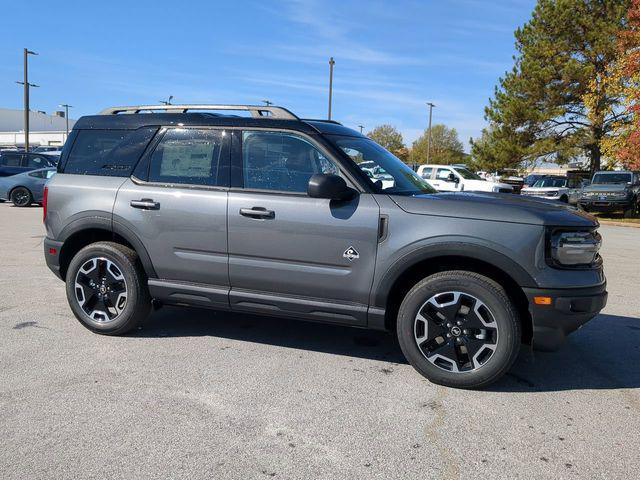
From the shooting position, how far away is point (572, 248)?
3.58 meters

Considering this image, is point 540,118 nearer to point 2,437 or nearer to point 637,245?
point 637,245

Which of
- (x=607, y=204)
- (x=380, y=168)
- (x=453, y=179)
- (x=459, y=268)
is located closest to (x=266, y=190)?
(x=380, y=168)

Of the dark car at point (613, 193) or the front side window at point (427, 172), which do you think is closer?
the dark car at point (613, 193)

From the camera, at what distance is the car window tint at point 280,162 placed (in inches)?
162

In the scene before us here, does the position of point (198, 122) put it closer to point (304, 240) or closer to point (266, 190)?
point (266, 190)

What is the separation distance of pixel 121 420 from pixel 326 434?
3.99ft

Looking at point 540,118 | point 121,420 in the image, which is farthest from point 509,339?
point 540,118

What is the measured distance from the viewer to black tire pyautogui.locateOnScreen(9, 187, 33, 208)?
17656mm

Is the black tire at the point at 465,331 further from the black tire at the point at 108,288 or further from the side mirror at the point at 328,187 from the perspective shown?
the black tire at the point at 108,288

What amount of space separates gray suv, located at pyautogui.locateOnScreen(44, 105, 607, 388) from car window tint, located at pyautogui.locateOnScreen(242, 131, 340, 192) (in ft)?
0.03

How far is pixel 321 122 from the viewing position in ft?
15.1

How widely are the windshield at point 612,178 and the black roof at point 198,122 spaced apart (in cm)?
2098

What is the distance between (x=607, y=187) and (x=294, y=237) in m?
20.9

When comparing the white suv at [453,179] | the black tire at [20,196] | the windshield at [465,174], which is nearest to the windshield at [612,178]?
the white suv at [453,179]
